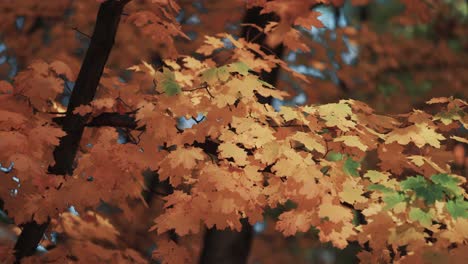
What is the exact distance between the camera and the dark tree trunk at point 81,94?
13.0 ft

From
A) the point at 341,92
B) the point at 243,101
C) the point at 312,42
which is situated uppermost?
the point at 243,101

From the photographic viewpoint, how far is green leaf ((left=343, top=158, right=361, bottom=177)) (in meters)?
3.25

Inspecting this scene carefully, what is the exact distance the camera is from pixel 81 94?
13.4ft

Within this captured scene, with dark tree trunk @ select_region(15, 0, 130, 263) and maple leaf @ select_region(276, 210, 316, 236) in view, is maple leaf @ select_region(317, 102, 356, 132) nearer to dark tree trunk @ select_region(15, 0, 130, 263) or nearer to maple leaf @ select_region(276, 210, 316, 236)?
maple leaf @ select_region(276, 210, 316, 236)

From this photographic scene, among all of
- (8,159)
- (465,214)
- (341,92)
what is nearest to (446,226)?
(465,214)

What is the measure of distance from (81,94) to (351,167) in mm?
2211

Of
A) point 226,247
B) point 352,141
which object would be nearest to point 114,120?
point 352,141

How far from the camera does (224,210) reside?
3.00 meters

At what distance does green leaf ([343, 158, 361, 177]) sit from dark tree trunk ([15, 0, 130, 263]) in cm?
205

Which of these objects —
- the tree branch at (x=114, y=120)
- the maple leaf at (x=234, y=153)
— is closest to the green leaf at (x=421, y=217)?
the maple leaf at (x=234, y=153)

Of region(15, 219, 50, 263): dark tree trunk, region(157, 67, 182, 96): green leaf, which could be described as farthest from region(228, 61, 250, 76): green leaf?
region(15, 219, 50, 263): dark tree trunk

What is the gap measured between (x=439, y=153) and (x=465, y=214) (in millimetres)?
682

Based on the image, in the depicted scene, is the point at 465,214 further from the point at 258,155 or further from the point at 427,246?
the point at 258,155

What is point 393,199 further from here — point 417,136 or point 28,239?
point 28,239
